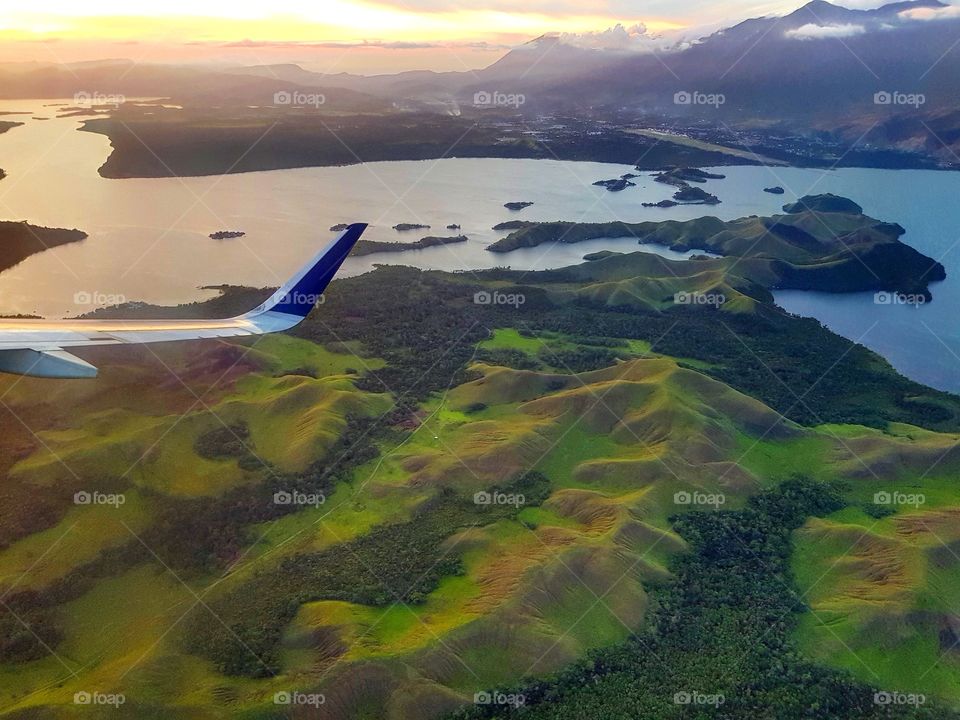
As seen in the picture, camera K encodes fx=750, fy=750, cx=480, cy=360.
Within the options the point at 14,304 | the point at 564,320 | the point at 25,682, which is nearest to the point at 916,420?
the point at 564,320

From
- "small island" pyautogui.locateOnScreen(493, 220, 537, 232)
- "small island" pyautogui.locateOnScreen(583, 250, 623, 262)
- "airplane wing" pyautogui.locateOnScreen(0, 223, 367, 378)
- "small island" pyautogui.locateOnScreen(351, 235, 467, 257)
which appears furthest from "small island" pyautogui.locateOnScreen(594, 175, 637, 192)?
"airplane wing" pyautogui.locateOnScreen(0, 223, 367, 378)

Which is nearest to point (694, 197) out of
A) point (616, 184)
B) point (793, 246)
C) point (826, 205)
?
point (616, 184)

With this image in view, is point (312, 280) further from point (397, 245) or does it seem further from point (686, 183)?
point (686, 183)

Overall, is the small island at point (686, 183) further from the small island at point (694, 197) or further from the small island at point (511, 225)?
the small island at point (511, 225)

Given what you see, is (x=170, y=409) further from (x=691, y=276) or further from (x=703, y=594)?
(x=691, y=276)

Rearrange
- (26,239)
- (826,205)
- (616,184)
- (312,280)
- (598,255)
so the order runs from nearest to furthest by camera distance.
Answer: (312,280) < (26,239) < (598,255) < (826,205) < (616,184)

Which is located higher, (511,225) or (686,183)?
(686,183)

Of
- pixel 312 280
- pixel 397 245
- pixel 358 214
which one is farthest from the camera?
pixel 358 214
